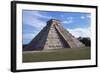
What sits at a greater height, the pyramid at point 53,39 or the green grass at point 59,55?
the pyramid at point 53,39

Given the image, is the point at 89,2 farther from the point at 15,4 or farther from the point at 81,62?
the point at 15,4

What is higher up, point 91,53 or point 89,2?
point 89,2

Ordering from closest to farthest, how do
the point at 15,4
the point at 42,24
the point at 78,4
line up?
the point at 15,4 < the point at 42,24 < the point at 78,4

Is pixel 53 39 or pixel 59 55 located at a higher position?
pixel 53 39

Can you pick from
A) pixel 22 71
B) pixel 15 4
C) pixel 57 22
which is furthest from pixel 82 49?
pixel 15 4
